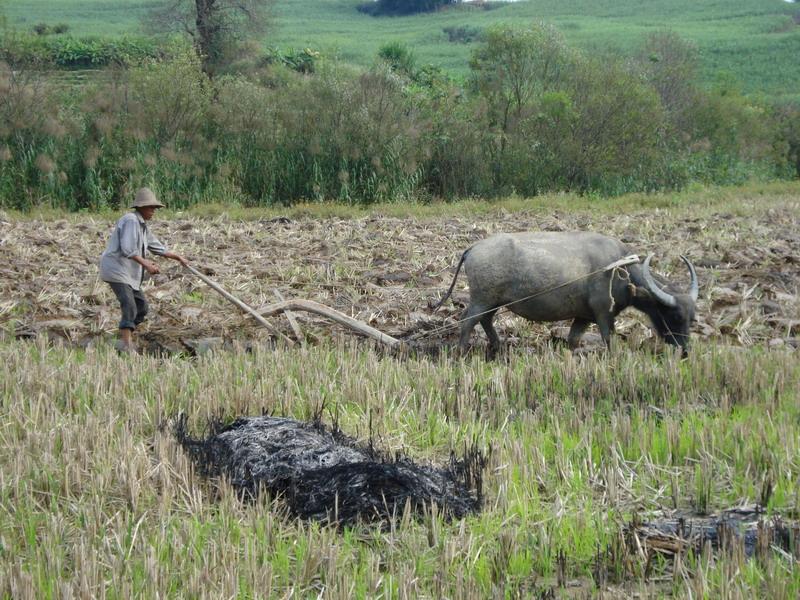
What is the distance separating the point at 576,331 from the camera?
24.4ft

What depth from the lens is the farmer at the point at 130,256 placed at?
7016mm

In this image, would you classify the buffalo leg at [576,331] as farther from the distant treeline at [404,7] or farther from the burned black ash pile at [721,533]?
Result: the distant treeline at [404,7]

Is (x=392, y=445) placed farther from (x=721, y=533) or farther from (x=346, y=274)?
(x=346, y=274)

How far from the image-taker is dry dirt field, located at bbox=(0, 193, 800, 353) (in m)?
7.68

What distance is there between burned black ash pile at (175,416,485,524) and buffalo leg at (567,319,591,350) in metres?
3.18

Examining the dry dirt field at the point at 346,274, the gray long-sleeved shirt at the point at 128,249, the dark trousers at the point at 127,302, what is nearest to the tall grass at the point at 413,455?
the dark trousers at the point at 127,302

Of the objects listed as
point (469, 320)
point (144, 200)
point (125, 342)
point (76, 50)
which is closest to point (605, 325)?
point (469, 320)

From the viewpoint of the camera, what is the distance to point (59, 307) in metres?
8.16

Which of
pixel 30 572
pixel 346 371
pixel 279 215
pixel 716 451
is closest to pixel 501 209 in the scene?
pixel 279 215

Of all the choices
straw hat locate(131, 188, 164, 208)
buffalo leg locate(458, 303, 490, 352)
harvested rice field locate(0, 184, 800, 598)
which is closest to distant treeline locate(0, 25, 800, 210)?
harvested rice field locate(0, 184, 800, 598)

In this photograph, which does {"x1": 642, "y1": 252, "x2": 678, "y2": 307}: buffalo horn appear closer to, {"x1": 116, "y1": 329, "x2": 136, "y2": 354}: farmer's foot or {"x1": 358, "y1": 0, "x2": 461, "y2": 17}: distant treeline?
{"x1": 116, "y1": 329, "x2": 136, "y2": 354}: farmer's foot

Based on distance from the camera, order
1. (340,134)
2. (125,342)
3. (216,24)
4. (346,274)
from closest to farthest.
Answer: (125,342) < (346,274) < (340,134) < (216,24)

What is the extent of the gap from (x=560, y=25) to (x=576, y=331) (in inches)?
2732

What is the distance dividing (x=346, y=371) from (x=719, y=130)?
1034 inches
